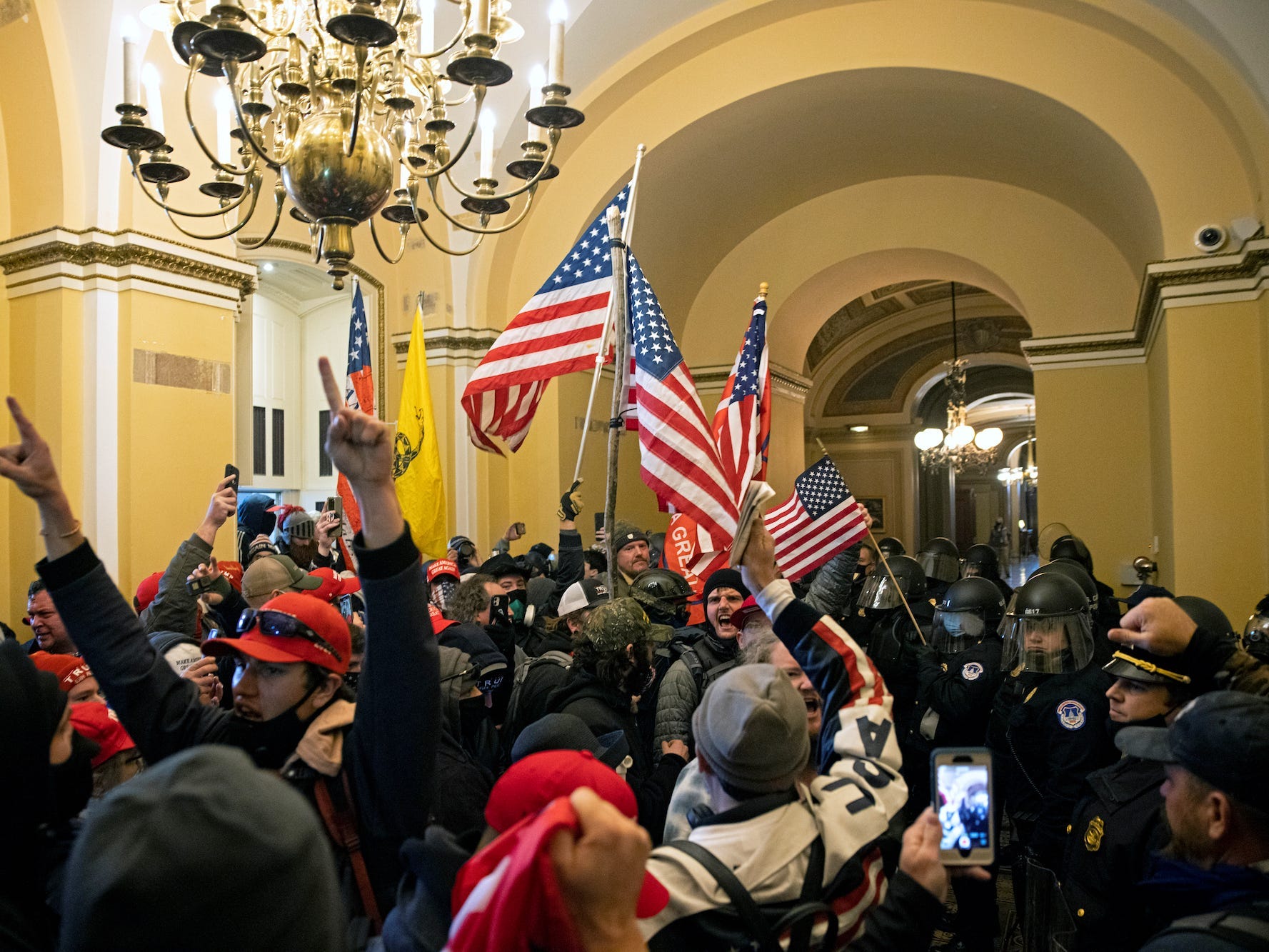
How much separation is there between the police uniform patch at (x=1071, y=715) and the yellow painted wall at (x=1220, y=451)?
6.11 m

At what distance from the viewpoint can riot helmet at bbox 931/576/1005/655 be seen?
505 centimetres

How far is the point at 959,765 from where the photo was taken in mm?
1806

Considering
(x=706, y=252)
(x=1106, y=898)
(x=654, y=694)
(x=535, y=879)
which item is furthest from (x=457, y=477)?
(x=535, y=879)

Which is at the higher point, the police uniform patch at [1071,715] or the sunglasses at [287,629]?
the sunglasses at [287,629]

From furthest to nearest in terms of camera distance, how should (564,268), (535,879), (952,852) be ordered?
(564,268), (952,852), (535,879)

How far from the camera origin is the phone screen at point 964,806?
1757 mm

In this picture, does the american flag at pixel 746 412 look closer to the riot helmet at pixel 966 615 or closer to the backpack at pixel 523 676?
the riot helmet at pixel 966 615

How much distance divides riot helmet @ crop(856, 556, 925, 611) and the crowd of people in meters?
1.72

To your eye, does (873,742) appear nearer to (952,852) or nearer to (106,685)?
(952,852)

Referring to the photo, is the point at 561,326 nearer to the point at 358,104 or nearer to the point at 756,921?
the point at 358,104

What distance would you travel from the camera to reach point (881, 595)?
18.2ft

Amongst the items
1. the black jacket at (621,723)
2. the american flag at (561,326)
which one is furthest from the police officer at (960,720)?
the american flag at (561,326)

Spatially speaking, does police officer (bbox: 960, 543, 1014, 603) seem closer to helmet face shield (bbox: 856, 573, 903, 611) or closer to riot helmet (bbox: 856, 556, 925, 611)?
riot helmet (bbox: 856, 556, 925, 611)

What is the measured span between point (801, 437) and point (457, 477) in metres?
7.28
